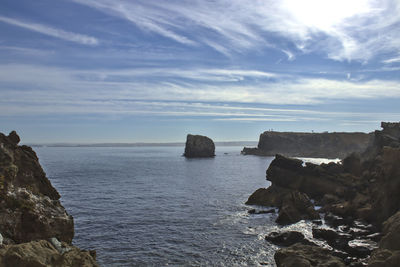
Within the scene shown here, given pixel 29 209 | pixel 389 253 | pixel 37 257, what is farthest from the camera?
pixel 29 209

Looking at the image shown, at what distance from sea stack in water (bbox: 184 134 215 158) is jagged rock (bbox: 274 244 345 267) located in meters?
156

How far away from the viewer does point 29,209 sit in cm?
1783

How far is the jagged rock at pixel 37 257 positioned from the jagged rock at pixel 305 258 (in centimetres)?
1277

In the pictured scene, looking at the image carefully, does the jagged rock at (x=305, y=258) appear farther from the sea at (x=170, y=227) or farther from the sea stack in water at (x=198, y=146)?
the sea stack in water at (x=198, y=146)

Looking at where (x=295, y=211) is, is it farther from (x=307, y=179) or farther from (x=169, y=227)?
(x=169, y=227)

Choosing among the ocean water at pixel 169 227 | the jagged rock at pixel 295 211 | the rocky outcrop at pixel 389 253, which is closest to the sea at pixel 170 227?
the ocean water at pixel 169 227

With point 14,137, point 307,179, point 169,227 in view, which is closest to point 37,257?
point 14,137

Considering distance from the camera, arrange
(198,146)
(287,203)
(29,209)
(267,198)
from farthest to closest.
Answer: (198,146) < (267,198) < (287,203) < (29,209)

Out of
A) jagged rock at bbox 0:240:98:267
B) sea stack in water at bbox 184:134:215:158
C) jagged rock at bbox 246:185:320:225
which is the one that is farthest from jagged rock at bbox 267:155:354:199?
sea stack in water at bbox 184:134:215:158

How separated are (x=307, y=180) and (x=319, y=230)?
22666 millimetres

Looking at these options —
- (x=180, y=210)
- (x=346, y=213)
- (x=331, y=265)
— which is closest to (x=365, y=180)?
(x=346, y=213)

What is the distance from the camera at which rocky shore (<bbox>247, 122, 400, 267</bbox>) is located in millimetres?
20422

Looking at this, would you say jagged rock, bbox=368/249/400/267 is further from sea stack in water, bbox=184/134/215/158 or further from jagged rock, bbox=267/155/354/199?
sea stack in water, bbox=184/134/215/158

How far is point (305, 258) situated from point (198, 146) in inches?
6391
